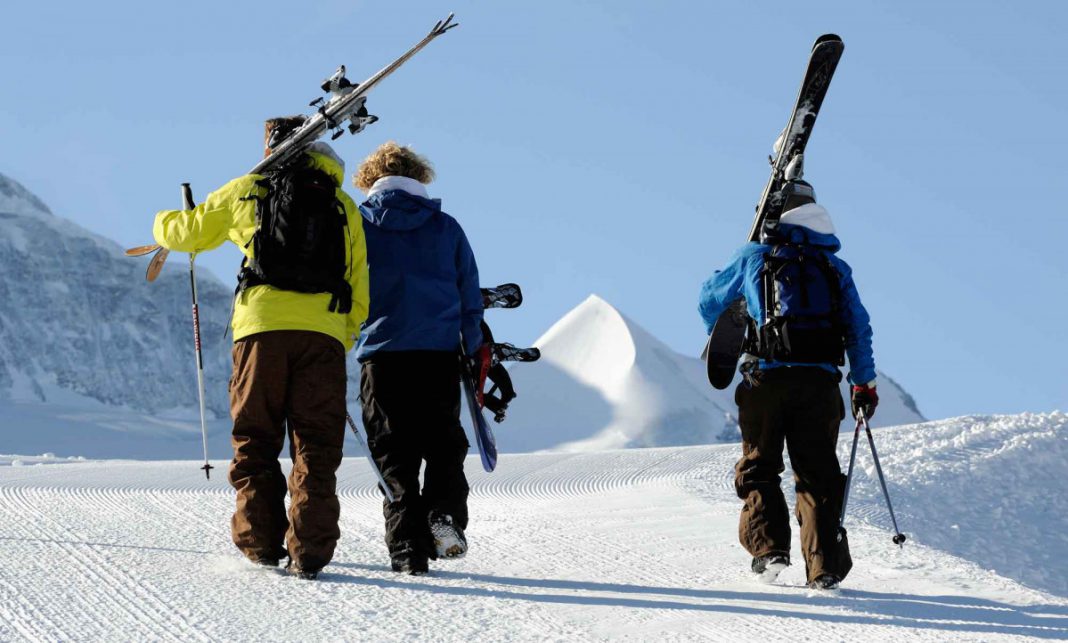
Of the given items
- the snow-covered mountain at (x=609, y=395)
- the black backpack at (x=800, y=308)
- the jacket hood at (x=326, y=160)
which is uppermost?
the jacket hood at (x=326, y=160)

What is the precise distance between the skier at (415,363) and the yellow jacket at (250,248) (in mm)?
183

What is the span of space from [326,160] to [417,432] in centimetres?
120

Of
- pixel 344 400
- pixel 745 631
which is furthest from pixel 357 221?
pixel 745 631

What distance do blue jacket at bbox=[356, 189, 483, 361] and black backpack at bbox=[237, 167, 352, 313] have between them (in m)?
0.33

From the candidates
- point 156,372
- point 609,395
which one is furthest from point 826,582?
point 156,372

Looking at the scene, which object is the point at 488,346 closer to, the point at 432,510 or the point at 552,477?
the point at 432,510

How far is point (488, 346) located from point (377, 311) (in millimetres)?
513

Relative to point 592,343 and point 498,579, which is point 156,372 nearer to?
point 592,343

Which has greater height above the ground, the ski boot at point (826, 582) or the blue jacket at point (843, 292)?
the blue jacket at point (843, 292)

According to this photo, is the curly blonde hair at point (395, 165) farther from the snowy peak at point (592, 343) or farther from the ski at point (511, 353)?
the snowy peak at point (592, 343)

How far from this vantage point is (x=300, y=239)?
5.24 meters

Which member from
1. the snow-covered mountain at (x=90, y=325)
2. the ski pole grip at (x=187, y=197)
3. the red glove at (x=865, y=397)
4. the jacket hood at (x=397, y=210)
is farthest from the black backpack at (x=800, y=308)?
the snow-covered mountain at (x=90, y=325)

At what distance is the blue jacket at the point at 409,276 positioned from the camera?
18.4ft

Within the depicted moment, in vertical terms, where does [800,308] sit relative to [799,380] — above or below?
above
